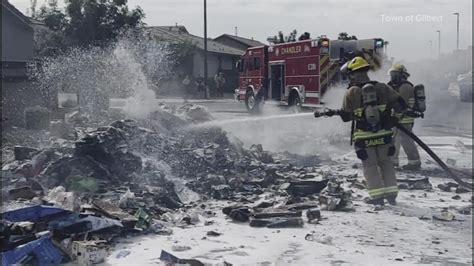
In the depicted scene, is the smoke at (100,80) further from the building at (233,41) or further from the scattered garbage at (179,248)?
the building at (233,41)

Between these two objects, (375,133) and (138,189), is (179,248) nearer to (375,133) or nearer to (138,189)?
(138,189)

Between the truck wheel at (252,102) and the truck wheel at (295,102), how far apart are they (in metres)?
2.36

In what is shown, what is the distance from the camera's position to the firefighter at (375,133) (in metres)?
6.58

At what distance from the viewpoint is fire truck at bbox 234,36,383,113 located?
15.7 metres

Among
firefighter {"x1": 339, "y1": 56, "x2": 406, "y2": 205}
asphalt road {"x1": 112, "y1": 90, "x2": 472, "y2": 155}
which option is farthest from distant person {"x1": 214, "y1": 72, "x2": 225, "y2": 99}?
firefighter {"x1": 339, "y1": 56, "x2": 406, "y2": 205}

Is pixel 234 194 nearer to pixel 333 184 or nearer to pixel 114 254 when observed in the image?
pixel 333 184

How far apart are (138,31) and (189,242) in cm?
2852

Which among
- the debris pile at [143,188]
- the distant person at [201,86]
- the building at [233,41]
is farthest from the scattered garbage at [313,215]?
the building at [233,41]

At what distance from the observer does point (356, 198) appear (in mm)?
7094

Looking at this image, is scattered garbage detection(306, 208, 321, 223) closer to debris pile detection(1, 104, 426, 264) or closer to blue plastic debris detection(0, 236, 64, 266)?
debris pile detection(1, 104, 426, 264)

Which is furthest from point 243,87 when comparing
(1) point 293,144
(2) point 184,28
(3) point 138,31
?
(2) point 184,28

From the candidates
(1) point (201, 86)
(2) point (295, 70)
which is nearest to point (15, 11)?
(1) point (201, 86)

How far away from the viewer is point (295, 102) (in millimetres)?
17516

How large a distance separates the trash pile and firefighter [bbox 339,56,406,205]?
1.49ft
